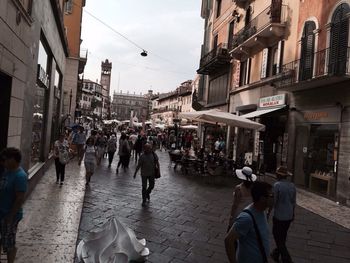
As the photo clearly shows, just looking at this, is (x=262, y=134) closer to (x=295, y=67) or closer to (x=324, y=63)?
(x=295, y=67)

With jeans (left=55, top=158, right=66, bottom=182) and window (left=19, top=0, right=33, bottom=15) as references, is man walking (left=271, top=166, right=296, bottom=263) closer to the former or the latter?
window (left=19, top=0, right=33, bottom=15)

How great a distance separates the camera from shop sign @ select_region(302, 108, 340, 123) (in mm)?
13692

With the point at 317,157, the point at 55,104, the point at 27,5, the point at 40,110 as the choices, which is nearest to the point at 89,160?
the point at 40,110

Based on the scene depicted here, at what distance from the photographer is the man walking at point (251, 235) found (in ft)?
11.0

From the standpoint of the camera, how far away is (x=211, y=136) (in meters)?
30.2

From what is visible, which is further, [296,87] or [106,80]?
[106,80]

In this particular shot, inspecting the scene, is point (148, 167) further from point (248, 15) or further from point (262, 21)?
point (248, 15)

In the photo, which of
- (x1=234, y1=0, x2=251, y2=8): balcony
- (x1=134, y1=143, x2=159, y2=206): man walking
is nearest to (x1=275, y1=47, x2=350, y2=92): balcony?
(x1=134, y1=143, x2=159, y2=206): man walking

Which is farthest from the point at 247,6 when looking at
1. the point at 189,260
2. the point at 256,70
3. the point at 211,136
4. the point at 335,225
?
the point at 189,260

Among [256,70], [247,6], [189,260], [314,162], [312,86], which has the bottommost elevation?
[189,260]

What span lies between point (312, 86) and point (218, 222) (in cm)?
870

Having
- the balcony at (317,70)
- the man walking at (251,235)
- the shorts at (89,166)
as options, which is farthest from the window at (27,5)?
the balcony at (317,70)

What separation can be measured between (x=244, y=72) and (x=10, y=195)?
21057mm

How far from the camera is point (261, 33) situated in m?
19.6
